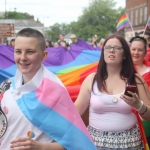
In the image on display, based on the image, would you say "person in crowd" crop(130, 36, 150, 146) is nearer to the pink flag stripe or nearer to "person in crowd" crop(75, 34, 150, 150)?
"person in crowd" crop(75, 34, 150, 150)

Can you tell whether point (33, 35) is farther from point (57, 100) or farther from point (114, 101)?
point (114, 101)

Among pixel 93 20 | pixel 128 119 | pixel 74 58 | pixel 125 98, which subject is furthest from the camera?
pixel 93 20

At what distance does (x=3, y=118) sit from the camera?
2.11 m

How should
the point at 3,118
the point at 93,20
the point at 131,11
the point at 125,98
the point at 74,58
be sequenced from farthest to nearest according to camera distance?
the point at 93,20, the point at 131,11, the point at 74,58, the point at 125,98, the point at 3,118

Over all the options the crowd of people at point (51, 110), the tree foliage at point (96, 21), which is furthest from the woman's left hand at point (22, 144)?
the tree foliage at point (96, 21)

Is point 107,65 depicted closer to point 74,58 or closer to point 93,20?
point 74,58

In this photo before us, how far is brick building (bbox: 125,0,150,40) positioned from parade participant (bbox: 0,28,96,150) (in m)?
44.9

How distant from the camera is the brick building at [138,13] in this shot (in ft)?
158

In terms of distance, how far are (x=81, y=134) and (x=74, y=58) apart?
278 inches

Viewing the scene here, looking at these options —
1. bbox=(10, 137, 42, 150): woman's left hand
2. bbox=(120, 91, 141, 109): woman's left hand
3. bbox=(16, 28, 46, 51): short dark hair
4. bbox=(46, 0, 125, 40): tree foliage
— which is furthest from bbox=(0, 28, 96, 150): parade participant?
bbox=(46, 0, 125, 40): tree foliage

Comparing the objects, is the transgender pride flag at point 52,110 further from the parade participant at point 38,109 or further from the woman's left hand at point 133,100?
the woman's left hand at point 133,100

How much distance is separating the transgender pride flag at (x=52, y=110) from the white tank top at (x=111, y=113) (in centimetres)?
87

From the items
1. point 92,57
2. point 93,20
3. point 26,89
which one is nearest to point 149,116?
point 26,89

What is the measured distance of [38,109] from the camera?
6.82 ft
